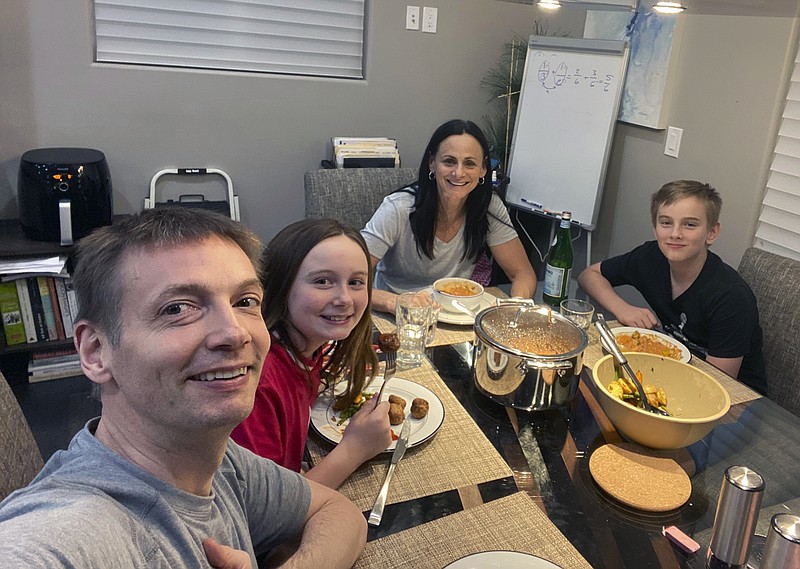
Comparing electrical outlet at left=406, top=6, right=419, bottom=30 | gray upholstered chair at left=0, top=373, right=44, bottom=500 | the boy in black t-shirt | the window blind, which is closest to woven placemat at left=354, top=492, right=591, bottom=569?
gray upholstered chair at left=0, top=373, right=44, bottom=500

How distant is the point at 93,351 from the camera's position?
69 cm

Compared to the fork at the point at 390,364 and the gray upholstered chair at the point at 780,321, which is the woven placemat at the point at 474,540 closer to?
the fork at the point at 390,364

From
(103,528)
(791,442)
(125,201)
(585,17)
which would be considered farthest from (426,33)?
(103,528)

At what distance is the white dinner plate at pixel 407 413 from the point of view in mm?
1110

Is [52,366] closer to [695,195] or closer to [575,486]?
[575,486]

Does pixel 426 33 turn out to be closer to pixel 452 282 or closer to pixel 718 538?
pixel 452 282

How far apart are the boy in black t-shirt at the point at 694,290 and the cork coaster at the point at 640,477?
646mm

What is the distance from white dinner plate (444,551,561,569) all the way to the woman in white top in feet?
4.28

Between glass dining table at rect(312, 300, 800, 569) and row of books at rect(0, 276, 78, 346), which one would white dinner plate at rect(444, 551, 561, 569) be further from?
row of books at rect(0, 276, 78, 346)

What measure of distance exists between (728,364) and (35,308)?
2509mm

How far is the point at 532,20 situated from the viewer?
11.0 feet

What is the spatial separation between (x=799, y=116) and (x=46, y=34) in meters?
2.91

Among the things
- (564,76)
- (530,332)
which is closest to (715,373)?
(530,332)

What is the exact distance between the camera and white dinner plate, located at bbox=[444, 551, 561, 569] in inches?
32.0
